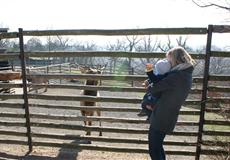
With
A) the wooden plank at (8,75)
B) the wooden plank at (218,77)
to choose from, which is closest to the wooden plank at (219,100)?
the wooden plank at (218,77)

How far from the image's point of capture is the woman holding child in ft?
16.0

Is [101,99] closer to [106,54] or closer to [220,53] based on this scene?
[106,54]

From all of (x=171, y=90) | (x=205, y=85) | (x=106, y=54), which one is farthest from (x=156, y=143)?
(x=106, y=54)

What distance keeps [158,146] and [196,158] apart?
1.51 metres

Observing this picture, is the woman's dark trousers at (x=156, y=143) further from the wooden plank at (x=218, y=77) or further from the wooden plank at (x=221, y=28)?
the wooden plank at (x=221, y=28)

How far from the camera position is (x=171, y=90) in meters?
4.91

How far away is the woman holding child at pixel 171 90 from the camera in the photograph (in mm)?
4879

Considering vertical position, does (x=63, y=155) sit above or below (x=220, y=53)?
below

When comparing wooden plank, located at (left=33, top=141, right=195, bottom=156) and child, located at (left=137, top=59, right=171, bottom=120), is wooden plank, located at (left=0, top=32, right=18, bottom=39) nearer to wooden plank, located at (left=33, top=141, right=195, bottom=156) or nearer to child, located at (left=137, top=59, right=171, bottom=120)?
wooden plank, located at (left=33, top=141, right=195, bottom=156)

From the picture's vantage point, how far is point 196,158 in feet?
21.0

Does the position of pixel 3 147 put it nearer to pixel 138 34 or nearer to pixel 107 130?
pixel 107 130

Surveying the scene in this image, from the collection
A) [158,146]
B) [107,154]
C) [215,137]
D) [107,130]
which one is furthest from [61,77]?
[215,137]

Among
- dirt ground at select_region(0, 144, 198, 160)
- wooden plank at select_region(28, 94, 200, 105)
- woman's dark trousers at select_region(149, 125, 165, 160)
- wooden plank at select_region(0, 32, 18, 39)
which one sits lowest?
dirt ground at select_region(0, 144, 198, 160)

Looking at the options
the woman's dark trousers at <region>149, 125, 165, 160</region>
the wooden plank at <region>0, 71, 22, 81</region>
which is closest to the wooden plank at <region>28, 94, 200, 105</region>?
the woman's dark trousers at <region>149, 125, 165, 160</region>
